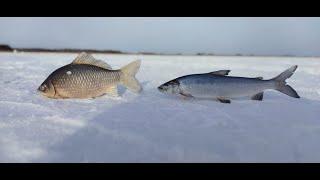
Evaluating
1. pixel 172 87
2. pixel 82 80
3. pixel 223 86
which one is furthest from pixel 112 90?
pixel 223 86

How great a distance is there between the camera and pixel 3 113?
409 centimetres

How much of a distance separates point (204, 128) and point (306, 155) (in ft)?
3.12

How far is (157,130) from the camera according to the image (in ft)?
11.2

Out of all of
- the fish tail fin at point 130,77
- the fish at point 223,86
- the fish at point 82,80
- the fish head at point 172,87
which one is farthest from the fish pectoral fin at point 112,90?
the fish at point 223,86

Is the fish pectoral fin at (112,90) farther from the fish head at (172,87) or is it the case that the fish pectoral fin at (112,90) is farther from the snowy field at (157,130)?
the fish head at (172,87)

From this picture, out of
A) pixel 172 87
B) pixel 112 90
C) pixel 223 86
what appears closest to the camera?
pixel 223 86

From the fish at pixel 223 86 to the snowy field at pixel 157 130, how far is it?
0.11 m

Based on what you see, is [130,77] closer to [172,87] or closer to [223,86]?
[172,87]

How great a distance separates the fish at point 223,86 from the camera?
4.78 metres

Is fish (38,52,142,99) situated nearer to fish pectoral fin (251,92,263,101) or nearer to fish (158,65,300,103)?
fish (158,65,300,103)

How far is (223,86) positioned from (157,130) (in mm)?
1595
